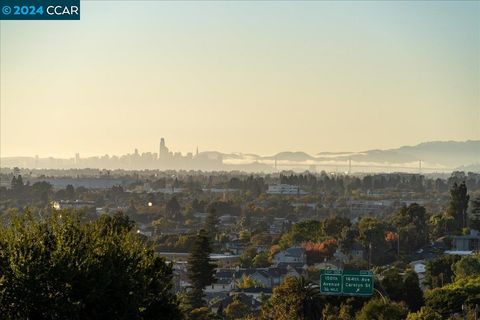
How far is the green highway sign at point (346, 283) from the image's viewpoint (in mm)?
35062

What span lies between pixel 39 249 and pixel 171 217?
125200mm

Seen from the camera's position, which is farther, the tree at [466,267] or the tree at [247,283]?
the tree at [247,283]

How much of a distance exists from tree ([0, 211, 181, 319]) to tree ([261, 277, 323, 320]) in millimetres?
15339

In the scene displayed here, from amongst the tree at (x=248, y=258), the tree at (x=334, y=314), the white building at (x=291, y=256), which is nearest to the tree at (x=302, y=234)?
the tree at (x=248, y=258)

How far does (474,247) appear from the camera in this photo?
82438 millimetres

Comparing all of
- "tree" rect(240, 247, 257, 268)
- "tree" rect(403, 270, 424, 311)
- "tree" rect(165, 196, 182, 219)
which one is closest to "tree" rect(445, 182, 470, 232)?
"tree" rect(240, 247, 257, 268)

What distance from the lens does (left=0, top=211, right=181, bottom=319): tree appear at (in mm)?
16922

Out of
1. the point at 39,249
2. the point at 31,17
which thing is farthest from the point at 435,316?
the point at 39,249

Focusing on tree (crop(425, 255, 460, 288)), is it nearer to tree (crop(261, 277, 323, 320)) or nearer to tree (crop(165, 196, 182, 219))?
tree (crop(261, 277, 323, 320))

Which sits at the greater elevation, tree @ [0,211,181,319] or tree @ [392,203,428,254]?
tree @ [0,211,181,319]

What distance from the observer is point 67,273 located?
1712 cm

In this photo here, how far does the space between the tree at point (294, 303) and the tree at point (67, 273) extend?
1534 centimetres

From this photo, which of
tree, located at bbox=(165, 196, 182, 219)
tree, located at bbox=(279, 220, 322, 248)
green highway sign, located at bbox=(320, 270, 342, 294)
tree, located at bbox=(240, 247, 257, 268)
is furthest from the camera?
tree, located at bbox=(165, 196, 182, 219)

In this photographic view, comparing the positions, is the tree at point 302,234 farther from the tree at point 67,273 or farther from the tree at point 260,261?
the tree at point 67,273
